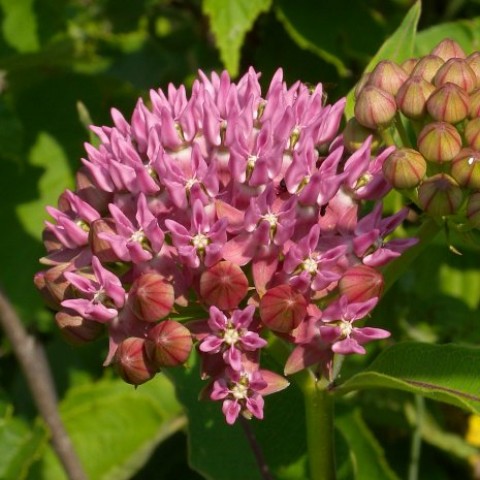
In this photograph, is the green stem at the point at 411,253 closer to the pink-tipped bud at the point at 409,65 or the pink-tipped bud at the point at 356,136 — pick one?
the pink-tipped bud at the point at 356,136

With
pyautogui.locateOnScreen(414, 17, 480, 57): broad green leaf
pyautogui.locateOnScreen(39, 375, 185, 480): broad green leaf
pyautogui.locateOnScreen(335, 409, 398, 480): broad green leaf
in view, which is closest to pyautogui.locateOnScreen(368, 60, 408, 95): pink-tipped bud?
pyautogui.locateOnScreen(414, 17, 480, 57): broad green leaf

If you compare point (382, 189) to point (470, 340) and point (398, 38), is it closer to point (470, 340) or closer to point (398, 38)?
point (398, 38)

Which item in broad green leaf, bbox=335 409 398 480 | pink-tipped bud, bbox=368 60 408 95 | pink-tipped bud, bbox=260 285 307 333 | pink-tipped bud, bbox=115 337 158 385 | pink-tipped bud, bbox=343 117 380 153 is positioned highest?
pink-tipped bud, bbox=368 60 408 95

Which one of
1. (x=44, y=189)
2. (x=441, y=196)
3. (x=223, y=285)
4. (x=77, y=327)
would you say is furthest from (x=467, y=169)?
(x=44, y=189)

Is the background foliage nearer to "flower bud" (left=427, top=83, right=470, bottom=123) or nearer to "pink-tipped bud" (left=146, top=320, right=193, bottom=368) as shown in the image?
"pink-tipped bud" (left=146, top=320, right=193, bottom=368)

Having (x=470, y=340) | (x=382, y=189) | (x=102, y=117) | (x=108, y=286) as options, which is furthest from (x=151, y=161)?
(x=102, y=117)

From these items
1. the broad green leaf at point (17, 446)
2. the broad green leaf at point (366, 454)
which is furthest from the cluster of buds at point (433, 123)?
the broad green leaf at point (17, 446)

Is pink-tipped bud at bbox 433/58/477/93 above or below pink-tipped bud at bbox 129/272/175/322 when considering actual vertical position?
above
